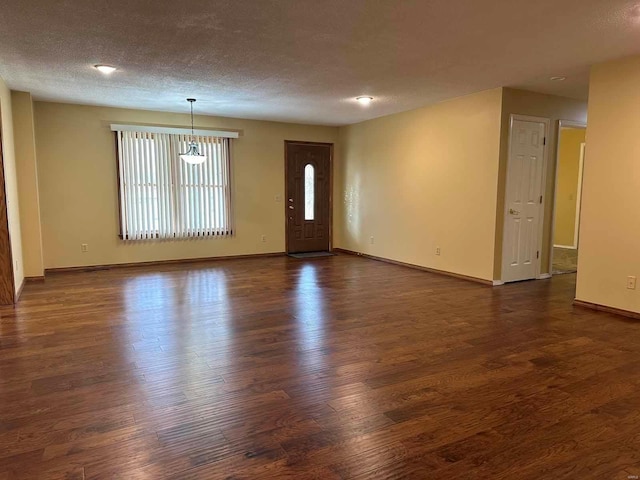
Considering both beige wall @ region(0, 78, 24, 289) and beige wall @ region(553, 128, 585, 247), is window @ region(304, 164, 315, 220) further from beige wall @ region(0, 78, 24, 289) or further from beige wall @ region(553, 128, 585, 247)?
beige wall @ region(553, 128, 585, 247)

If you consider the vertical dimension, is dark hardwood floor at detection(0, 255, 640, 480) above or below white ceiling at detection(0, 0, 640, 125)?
below

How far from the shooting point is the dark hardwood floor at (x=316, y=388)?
74.4 inches

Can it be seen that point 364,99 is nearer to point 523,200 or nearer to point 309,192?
point 523,200

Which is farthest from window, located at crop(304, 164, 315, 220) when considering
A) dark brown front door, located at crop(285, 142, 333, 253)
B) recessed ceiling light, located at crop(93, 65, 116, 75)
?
recessed ceiling light, located at crop(93, 65, 116, 75)

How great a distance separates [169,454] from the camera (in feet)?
6.33

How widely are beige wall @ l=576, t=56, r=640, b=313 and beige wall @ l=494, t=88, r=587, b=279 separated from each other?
1.02m

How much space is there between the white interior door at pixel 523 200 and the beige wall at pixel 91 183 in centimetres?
426

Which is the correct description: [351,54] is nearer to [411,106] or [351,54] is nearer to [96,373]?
[411,106]

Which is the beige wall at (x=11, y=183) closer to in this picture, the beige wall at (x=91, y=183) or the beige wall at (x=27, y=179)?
the beige wall at (x=27, y=179)

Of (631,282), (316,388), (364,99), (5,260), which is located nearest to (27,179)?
(5,260)

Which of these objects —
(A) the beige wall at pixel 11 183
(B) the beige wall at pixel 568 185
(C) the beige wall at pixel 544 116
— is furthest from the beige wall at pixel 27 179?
(B) the beige wall at pixel 568 185

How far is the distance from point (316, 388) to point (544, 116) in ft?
15.7

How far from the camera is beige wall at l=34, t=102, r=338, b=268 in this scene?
6.11m

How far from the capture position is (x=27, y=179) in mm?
5367
